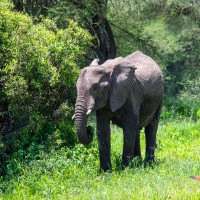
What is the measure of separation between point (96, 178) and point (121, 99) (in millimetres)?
1362

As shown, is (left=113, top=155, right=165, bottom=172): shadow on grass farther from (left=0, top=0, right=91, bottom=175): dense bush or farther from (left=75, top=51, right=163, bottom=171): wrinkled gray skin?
(left=0, top=0, right=91, bottom=175): dense bush

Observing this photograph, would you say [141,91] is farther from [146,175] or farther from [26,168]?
[26,168]

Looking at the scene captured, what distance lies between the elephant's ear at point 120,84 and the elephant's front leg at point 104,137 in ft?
1.39

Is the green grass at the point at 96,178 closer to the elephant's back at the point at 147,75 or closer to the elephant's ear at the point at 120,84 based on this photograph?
the elephant's ear at the point at 120,84

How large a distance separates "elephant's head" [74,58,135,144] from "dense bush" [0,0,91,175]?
175 centimetres

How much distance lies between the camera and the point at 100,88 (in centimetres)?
893

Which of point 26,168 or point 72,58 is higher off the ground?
point 72,58

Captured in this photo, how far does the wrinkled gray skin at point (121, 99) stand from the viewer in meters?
8.77

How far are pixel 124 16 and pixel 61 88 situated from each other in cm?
1002

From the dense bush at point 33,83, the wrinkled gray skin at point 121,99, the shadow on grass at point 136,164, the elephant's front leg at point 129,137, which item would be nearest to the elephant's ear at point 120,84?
the wrinkled gray skin at point 121,99

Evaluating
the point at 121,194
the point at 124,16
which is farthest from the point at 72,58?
the point at 124,16

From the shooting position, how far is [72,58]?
1165cm

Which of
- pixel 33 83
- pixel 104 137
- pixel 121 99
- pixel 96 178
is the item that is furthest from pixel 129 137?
pixel 33 83

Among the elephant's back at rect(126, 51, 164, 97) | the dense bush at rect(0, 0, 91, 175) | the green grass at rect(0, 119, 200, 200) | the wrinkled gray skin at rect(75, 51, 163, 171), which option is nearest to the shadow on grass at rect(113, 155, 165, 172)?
the green grass at rect(0, 119, 200, 200)
